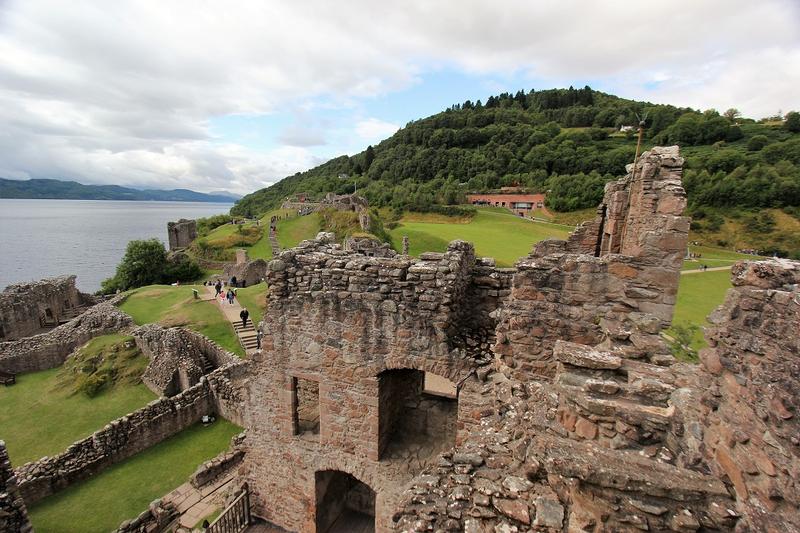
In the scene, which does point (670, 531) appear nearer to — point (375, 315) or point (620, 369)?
point (620, 369)

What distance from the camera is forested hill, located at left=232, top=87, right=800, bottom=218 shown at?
62.1 m

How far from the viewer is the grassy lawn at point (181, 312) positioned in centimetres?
2244

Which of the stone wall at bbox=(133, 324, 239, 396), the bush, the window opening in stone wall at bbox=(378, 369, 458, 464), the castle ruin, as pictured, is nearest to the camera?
the castle ruin

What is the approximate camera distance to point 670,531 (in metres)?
3.11

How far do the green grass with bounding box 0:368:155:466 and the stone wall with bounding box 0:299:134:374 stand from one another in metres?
1.94

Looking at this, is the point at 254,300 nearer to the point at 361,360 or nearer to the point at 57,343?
the point at 57,343

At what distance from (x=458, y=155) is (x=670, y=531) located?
11689 centimetres

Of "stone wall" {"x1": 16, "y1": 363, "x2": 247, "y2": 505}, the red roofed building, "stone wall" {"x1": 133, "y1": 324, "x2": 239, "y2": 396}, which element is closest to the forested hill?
the red roofed building

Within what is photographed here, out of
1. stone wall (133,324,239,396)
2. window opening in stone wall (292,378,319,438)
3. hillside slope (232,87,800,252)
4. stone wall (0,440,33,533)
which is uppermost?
hillside slope (232,87,800,252)

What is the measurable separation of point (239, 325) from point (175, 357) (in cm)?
424

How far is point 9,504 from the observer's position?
27.3 ft

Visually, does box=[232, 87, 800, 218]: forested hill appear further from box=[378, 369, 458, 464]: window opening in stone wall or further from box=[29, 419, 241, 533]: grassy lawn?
box=[378, 369, 458, 464]: window opening in stone wall

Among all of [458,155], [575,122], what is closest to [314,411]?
[458,155]

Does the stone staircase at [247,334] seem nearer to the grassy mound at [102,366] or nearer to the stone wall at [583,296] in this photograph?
the grassy mound at [102,366]
